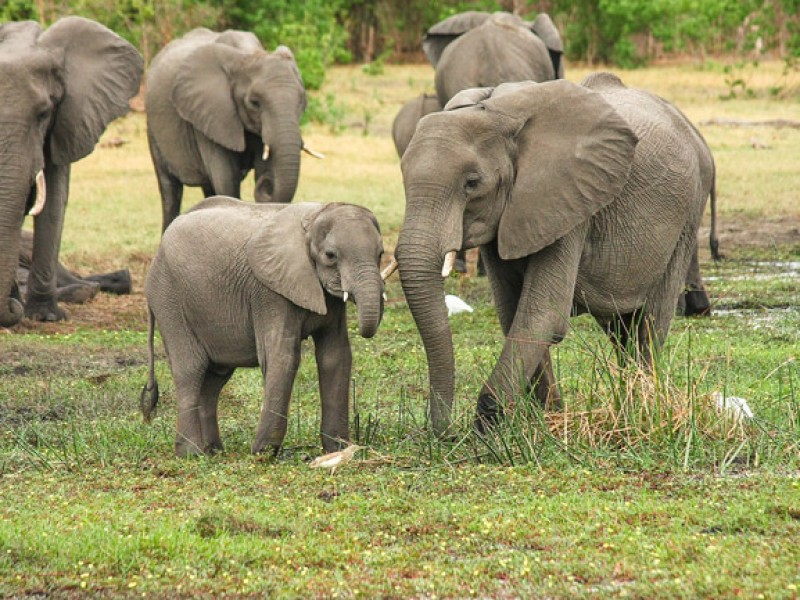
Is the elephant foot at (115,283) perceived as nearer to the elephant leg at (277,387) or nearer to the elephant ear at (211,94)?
the elephant ear at (211,94)

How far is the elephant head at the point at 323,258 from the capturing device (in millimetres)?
6930

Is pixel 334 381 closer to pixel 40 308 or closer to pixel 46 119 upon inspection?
pixel 46 119

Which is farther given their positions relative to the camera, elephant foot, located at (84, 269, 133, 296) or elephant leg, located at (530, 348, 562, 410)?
elephant foot, located at (84, 269, 133, 296)

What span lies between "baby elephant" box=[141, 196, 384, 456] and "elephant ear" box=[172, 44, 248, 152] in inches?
221

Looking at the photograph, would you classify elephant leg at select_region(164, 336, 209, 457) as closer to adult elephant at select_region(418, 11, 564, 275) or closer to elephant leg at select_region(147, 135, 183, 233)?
adult elephant at select_region(418, 11, 564, 275)

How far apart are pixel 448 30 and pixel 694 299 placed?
6381 millimetres

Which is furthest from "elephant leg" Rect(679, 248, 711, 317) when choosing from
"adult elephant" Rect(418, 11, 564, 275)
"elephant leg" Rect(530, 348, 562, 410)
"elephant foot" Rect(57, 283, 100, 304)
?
"elephant foot" Rect(57, 283, 100, 304)

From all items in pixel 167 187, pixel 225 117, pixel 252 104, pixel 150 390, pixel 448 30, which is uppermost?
pixel 448 30

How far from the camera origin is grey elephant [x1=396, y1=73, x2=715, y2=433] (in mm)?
7098

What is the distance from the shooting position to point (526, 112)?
7.45 meters

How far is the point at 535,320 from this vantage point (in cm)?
Answer: 743

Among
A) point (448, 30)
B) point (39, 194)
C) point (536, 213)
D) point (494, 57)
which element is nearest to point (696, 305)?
point (494, 57)

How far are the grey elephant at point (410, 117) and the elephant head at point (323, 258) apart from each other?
879 cm

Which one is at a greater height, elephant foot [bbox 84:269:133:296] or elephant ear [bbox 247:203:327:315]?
elephant ear [bbox 247:203:327:315]
